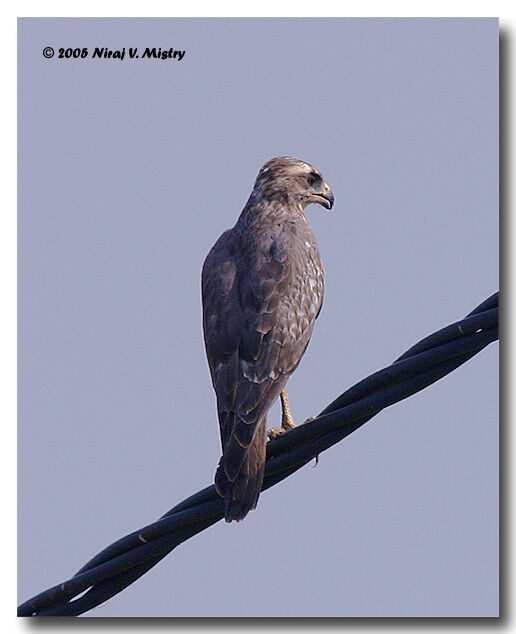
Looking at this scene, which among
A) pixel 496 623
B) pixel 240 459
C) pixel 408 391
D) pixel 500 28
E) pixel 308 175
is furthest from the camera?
pixel 308 175

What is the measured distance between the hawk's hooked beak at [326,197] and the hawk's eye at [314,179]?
36 millimetres

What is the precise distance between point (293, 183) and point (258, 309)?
1.11 metres

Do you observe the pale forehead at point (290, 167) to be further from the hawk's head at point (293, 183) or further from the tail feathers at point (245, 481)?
the tail feathers at point (245, 481)

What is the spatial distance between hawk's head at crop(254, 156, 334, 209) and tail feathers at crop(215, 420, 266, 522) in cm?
165

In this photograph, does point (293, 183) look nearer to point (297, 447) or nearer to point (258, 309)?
point (258, 309)

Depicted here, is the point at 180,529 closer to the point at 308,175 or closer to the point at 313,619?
the point at 313,619

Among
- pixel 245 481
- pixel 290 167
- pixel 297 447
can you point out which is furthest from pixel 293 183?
pixel 297 447

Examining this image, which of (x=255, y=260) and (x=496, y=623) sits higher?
(x=255, y=260)

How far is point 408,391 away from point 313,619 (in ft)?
4.35

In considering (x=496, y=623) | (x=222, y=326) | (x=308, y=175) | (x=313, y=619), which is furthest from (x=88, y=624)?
(x=308, y=175)

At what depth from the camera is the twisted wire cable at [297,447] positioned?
9.39 feet

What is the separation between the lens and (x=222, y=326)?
411 cm

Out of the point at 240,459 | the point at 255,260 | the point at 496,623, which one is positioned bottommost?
the point at 496,623

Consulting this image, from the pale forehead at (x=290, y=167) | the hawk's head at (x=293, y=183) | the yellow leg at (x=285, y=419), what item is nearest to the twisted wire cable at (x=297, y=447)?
the yellow leg at (x=285, y=419)
